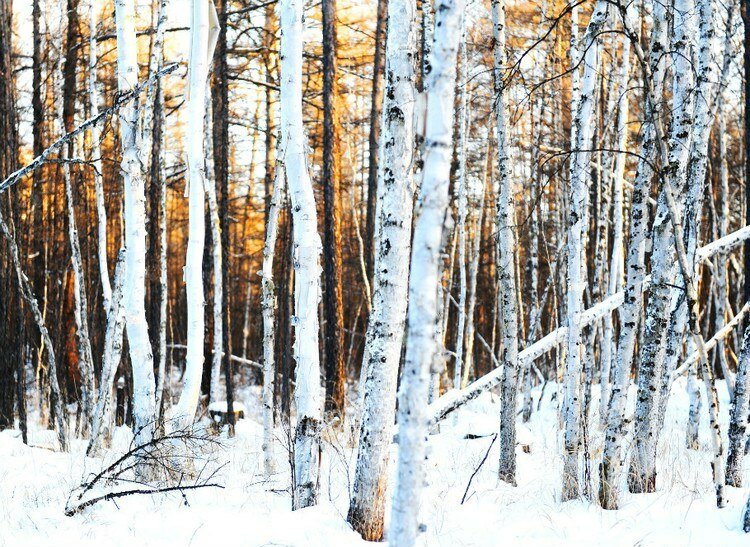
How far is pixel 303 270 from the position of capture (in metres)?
4.30

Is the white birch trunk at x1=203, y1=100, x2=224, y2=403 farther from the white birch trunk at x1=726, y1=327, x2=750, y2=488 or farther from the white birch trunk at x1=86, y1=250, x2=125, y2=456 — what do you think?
the white birch trunk at x1=726, y1=327, x2=750, y2=488

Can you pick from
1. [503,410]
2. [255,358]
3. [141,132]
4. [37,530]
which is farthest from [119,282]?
[255,358]

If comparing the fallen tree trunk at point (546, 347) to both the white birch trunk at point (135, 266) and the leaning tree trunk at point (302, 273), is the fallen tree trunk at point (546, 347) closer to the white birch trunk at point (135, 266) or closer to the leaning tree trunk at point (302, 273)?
the leaning tree trunk at point (302, 273)

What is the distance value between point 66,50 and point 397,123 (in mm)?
8706

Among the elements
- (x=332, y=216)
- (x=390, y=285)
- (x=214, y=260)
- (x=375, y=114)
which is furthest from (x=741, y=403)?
(x=375, y=114)

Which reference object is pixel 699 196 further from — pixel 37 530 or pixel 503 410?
pixel 37 530

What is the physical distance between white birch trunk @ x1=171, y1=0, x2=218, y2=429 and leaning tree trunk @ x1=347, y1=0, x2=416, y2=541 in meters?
2.27

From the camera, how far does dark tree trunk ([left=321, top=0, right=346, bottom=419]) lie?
30.0 ft

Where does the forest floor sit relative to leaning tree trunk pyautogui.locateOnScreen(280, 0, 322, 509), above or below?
below

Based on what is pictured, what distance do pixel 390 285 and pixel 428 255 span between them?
1.32 m

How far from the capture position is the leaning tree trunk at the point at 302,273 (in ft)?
14.0

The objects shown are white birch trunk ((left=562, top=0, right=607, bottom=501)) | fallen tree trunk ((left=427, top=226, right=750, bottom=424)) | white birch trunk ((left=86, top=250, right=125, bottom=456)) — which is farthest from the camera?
white birch trunk ((left=86, top=250, right=125, bottom=456))

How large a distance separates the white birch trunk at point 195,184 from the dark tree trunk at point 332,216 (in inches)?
134

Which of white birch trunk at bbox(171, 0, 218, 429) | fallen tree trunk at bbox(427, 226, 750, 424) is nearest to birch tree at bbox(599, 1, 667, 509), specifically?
fallen tree trunk at bbox(427, 226, 750, 424)
